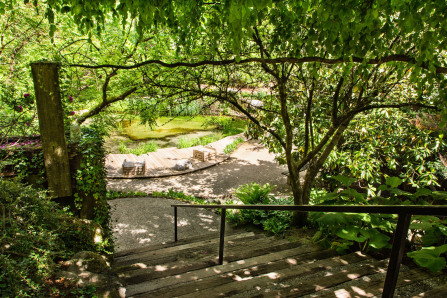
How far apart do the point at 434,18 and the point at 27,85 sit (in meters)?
6.02

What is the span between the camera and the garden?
7.39ft

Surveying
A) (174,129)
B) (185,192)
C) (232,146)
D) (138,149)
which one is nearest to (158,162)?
(138,149)

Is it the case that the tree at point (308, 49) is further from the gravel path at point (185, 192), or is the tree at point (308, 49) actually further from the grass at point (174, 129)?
the grass at point (174, 129)

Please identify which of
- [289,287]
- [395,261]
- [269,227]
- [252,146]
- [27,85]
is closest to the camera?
[395,261]

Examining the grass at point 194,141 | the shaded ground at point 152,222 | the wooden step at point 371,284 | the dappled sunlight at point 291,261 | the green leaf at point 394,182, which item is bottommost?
the shaded ground at point 152,222

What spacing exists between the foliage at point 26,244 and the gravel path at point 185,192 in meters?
2.28

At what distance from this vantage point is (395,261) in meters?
1.30

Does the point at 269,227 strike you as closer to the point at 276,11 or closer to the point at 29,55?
the point at 276,11

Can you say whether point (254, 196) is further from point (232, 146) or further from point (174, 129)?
point (174, 129)

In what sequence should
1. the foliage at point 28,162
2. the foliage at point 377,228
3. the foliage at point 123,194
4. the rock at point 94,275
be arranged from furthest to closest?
1. the foliage at point 123,194
2. the foliage at point 28,162
3. the foliage at point 377,228
4. the rock at point 94,275

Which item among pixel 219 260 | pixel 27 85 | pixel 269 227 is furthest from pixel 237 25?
pixel 27 85

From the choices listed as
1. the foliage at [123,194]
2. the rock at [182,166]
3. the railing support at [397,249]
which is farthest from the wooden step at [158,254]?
the rock at [182,166]

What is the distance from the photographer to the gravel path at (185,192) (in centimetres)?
611

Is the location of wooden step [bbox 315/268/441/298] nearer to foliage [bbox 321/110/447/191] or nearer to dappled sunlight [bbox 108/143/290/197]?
foliage [bbox 321/110/447/191]
